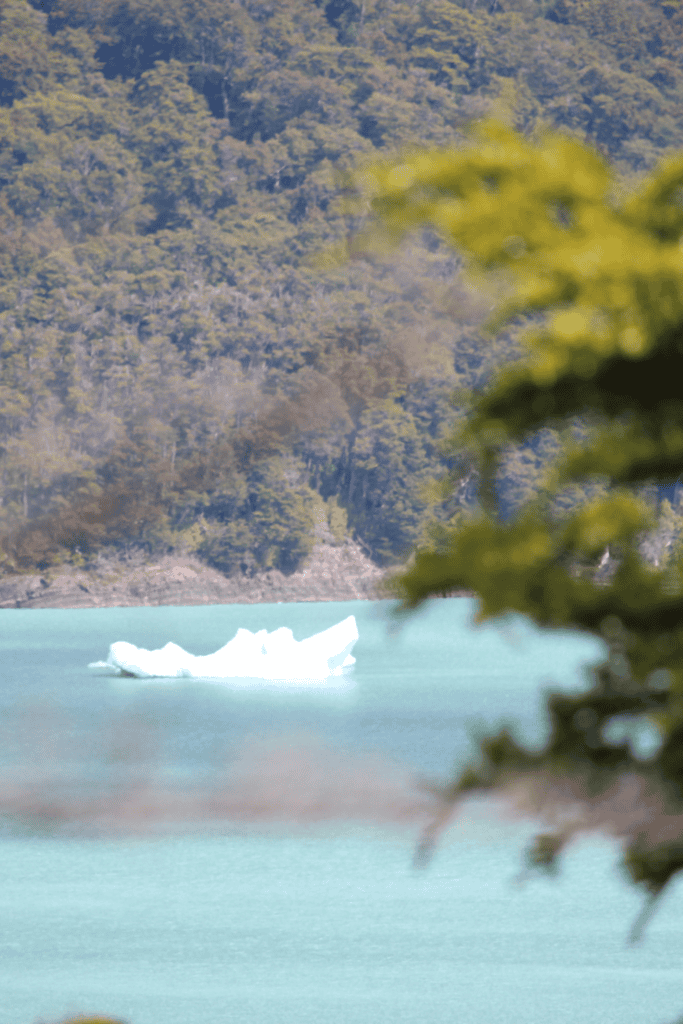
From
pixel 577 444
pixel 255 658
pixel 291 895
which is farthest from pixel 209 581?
pixel 577 444

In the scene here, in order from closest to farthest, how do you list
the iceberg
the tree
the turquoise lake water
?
1. the tree
2. the turquoise lake water
3. the iceberg

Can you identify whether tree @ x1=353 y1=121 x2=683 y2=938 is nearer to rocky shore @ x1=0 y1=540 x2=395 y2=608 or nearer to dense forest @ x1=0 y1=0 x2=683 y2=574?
dense forest @ x1=0 y1=0 x2=683 y2=574

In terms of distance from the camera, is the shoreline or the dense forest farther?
the shoreline

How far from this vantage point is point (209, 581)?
3772 inches

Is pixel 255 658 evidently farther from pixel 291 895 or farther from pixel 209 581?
pixel 209 581

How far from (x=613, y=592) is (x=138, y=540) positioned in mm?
93536

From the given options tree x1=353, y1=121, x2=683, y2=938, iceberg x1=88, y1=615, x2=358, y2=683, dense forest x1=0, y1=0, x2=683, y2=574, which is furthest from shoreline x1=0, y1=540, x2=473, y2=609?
tree x1=353, y1=121, x2=683, y2=938

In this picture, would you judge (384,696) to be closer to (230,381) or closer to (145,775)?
→ (145,775)

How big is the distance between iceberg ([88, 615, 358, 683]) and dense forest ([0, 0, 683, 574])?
66.7 ft

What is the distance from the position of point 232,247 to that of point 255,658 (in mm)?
60004

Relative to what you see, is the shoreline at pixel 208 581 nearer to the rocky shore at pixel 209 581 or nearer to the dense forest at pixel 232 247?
the rocky shore at pixel 209 581

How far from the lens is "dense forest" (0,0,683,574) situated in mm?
89125

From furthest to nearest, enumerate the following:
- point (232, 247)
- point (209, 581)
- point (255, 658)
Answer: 1. point (232, 247)
2. point (209, 581)
3. point (255, 658)

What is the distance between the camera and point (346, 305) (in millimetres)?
100125
